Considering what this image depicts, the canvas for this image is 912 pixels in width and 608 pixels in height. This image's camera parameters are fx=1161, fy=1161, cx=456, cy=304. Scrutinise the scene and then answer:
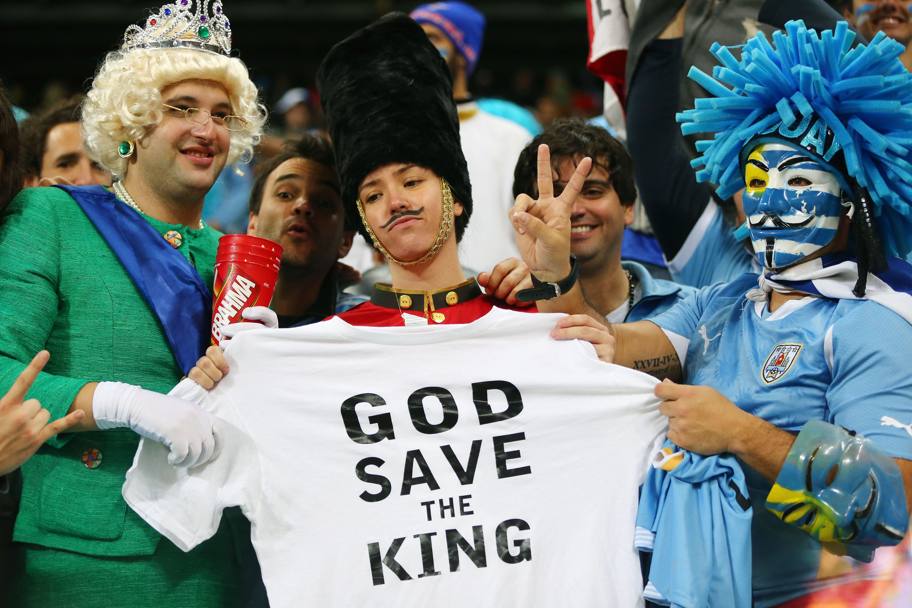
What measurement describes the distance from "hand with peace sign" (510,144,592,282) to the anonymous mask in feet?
1.49

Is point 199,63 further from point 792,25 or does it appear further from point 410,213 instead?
point 792,25

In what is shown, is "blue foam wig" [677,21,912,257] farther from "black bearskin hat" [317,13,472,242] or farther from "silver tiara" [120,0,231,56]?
"silver tiara" [120,0,231,56]

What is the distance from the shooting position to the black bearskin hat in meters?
3.15

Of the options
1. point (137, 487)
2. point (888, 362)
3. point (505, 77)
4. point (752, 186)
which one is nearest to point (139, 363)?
point (137, 487)

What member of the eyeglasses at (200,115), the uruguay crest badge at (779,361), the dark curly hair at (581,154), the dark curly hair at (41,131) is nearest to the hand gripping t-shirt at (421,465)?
the uruguay crest badge at (779,361)

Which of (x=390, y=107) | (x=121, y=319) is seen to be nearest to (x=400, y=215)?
(x=390, y=107)

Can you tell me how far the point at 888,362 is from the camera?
2.62 metres

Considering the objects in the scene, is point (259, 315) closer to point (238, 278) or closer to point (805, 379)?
point (238, 278)

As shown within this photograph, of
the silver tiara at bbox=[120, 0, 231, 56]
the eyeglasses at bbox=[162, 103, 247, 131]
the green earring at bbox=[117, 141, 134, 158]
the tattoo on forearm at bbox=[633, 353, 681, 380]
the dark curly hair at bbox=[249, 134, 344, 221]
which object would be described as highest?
the silver tiara at bbox=[120, 0, 231, 56]

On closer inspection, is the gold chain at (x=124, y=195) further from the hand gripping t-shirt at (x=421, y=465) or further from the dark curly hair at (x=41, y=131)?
the dark curly hair at (x=41, y=131)

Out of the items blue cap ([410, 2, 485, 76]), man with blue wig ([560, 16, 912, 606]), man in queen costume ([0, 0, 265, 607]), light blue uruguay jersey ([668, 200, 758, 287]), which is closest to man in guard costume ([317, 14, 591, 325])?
man with blue wig ([560, 16, 912, 606])

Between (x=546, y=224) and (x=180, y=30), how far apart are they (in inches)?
48.5

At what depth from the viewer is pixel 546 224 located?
298 centimetres

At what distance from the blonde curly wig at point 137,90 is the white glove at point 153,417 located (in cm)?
85
